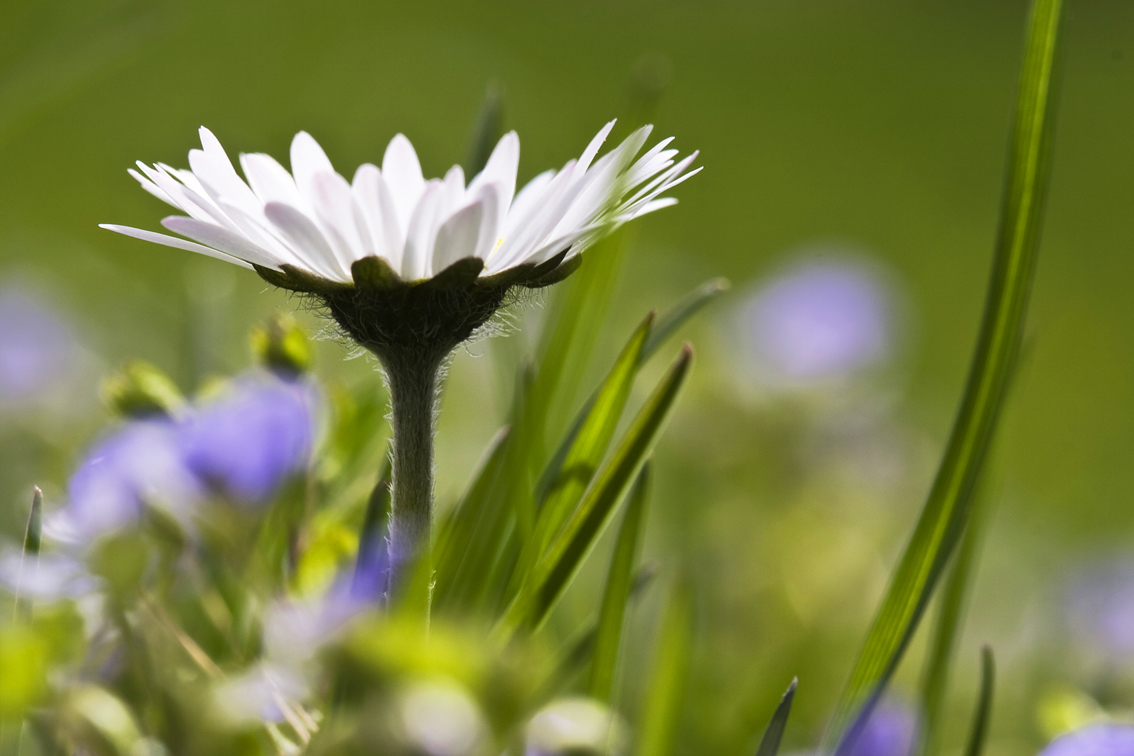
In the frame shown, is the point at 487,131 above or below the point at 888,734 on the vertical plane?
above

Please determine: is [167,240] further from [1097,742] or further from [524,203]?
[1097,742]

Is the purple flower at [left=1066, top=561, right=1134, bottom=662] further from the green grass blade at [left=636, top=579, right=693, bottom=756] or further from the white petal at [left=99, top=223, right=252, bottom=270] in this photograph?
the white petal at [left=99, top=223, right=252, bottom=270]

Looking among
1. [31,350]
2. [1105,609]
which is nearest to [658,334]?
[1105,609]

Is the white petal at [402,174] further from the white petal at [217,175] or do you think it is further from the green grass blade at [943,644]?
the green grass blade at [943,644]

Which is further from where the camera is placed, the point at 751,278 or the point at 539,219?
the point at 751,278

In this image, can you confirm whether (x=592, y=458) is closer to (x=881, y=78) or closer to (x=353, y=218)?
(x=353, y=218)

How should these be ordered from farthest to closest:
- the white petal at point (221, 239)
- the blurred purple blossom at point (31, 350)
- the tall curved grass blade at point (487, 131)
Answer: the blurred purple blossom at point (31, 350), the tall curved grass blade at point (487, 131), the white petal at point (221, 239)

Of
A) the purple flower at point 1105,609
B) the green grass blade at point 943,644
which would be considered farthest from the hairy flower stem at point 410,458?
the purple flower at point 1105,609
